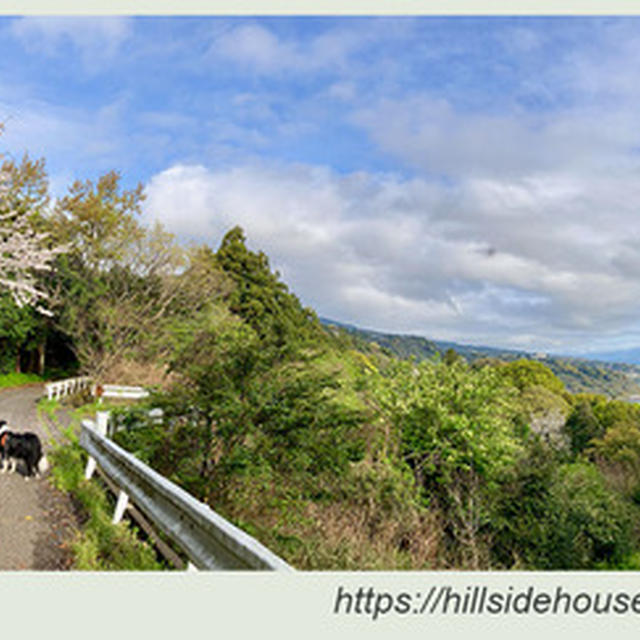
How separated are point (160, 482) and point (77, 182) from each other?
28464mm

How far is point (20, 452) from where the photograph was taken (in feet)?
29.9

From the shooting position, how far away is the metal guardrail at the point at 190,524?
3443 millimetres

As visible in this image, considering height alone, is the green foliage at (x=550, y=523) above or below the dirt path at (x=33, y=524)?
below

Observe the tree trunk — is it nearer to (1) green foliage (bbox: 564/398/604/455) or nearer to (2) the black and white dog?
(2) the black and white dog

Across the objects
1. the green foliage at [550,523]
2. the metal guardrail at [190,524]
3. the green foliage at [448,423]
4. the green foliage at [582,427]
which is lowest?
the green foliage at [582,427]

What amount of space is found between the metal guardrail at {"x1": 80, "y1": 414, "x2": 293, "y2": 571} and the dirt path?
2.39 feet

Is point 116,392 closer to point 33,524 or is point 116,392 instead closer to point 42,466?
point 42,466

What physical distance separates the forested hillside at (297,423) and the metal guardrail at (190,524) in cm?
177

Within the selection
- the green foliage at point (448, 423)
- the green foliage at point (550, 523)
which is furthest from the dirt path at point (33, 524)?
the green foliage at point (550, 523)

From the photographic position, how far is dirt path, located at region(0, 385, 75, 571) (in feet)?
18.2

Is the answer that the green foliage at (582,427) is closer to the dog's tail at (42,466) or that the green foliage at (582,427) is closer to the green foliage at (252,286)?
the green foliage at (252,286)

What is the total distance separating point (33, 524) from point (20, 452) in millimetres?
2789

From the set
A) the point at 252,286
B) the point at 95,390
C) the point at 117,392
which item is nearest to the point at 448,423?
the point at 117,392

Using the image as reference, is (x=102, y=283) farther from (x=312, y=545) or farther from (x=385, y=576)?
Result: (x=385, y=576)
